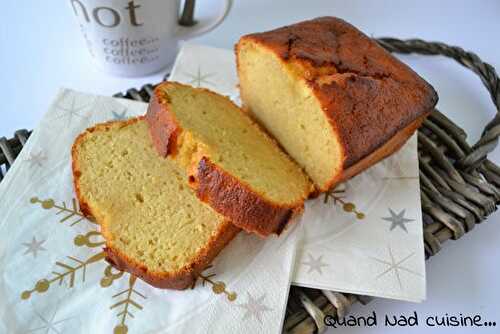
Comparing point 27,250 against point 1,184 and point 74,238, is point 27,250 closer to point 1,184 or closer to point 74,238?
point 74,238

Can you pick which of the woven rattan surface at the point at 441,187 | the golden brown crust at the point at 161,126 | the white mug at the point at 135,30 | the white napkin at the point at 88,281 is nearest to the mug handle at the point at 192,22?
the white mug at the point at 135,30

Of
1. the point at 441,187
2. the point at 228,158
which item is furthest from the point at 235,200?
the point at 441,187

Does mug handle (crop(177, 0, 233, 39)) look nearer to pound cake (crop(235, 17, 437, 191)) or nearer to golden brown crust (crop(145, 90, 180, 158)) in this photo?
pound cake (crop(235, 17, 437, 191))

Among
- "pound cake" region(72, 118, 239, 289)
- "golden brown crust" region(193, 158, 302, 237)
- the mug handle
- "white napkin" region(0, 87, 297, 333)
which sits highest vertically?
the mug handle

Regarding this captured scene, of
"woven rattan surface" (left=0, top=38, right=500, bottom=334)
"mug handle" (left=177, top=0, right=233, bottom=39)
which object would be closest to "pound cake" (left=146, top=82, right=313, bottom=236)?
"woven rattan surface" (left=0, top=38, right=500, bottom=334)

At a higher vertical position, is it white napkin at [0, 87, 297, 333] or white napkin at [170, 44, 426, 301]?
white napkin at [170, 44, 426, 301]

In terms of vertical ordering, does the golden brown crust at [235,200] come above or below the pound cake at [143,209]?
above

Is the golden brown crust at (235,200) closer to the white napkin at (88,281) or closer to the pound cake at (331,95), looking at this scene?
the white napkin at (88,281)
